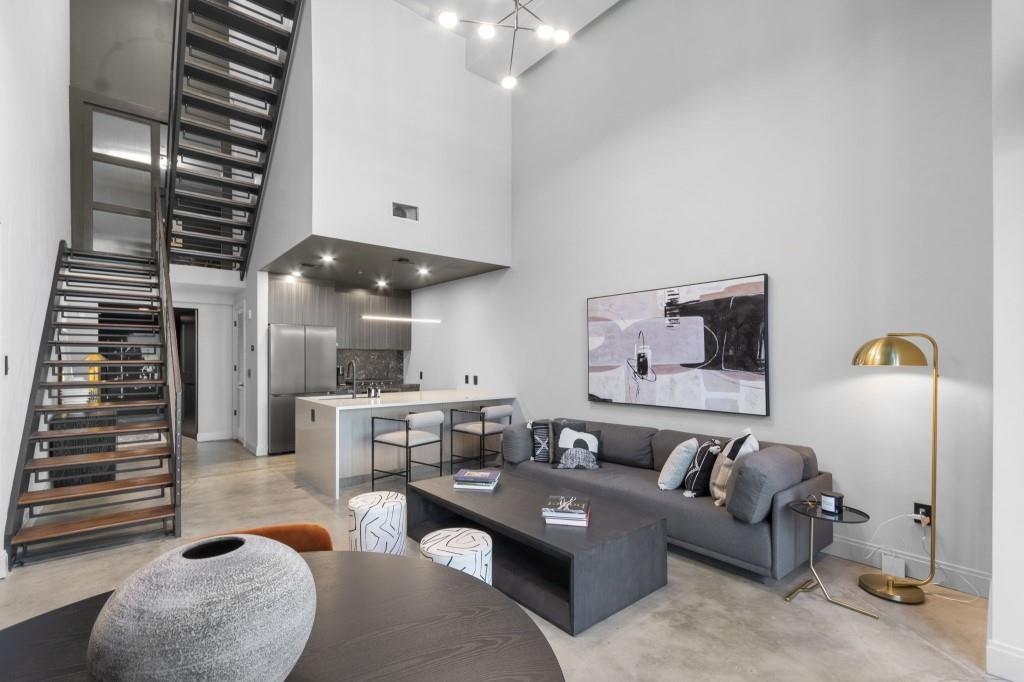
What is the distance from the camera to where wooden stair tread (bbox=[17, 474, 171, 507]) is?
10.9ft

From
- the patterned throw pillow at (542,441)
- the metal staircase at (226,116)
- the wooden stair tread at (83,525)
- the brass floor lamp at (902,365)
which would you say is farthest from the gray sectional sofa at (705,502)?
the metal staircase at (226,116)

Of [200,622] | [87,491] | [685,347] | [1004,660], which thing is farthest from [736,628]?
[87,491]

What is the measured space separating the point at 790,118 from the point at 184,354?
8.98 metres

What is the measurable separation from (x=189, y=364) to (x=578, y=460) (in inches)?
275

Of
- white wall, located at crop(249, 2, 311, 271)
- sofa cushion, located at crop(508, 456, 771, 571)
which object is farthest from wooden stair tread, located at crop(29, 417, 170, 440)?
sofa cushion, located at crop(508, 456, 771, 571)

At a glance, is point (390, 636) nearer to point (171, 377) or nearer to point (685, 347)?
point (685, 347)

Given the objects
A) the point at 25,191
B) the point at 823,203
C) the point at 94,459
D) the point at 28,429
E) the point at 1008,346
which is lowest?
the point at 94,459

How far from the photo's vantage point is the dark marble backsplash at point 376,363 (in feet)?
25.3

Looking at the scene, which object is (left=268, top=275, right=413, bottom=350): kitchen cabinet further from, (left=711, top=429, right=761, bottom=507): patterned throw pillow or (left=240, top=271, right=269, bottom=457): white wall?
(left=711, top=429, right=761, bottom=507): patterned throw pillow

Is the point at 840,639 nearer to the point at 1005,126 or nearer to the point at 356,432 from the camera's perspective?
the point at 1005,126

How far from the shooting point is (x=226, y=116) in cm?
560

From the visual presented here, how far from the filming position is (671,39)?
14.1ft

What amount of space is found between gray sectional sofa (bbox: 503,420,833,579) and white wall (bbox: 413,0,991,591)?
29 cm

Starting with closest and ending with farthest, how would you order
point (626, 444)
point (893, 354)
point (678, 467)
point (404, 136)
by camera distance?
point (893, 354), point (678, 467), point (626, 444), point (404, 136)
